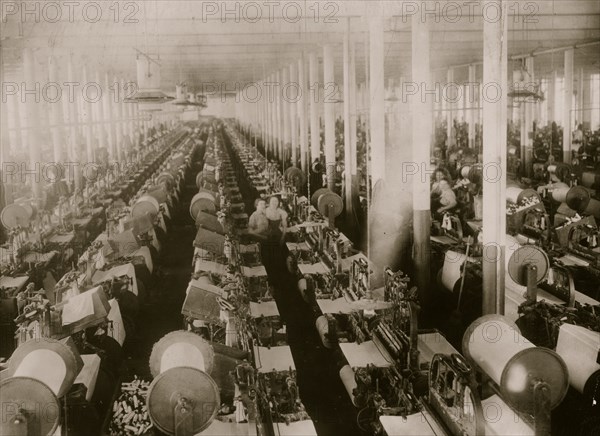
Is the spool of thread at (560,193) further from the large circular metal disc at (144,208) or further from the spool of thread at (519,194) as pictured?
the large circular metal disc at (144,208)

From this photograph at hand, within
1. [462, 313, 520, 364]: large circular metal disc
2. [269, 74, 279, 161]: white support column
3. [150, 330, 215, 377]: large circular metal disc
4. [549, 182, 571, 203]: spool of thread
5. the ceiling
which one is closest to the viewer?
[150, 330, 215, 377]: large circular metal disc

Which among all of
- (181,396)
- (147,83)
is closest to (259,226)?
(147,83)

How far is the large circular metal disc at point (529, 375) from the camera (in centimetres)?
580

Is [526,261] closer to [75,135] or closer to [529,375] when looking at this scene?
[529,375]

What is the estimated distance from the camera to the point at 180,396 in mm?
5609

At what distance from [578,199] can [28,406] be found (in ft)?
39.5

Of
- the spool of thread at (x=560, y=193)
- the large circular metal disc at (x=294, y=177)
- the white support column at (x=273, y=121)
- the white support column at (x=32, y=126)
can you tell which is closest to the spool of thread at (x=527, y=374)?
A: the spool of thread at (x=560, y=193)

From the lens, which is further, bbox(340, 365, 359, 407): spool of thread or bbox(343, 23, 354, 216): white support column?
bbox(343, 23, 354, 216): white support column

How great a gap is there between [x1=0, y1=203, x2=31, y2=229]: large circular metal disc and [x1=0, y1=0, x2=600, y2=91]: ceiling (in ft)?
12.7

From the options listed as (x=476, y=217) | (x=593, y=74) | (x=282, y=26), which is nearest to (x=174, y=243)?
(x=282, y=26)

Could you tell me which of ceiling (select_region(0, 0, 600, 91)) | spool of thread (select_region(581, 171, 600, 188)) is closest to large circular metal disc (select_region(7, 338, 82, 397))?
ceiling (select_region(0, 0, 600, 91))

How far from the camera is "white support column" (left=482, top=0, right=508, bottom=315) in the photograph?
8609 mm

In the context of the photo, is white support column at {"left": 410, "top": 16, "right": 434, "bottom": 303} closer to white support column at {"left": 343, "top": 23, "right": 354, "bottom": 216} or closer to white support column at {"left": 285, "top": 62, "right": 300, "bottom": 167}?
white support column at {"left": 343, "top": 23, "right": 354, "bottom": 216}

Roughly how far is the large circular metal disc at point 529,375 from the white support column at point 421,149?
19.3 feet
